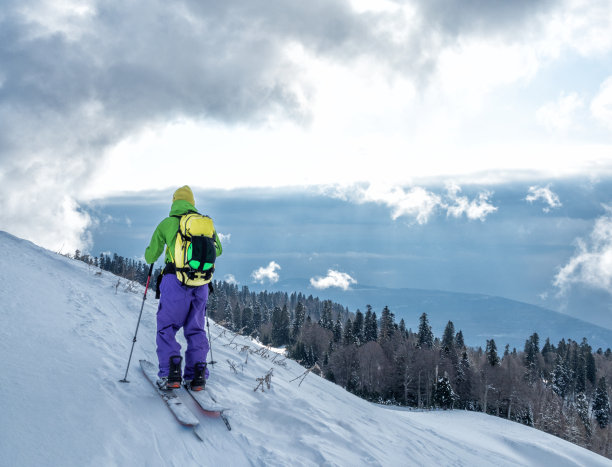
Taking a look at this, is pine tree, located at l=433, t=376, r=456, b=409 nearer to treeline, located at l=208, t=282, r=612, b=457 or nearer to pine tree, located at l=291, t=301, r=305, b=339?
treeline, located at l=208, t=282, r=612, b=457

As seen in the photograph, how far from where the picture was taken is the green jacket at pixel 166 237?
6.23 m

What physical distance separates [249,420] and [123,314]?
5.79m

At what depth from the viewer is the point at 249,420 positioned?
574 centimetres

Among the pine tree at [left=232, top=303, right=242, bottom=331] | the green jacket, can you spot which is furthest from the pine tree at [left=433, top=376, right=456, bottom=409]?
the pine tree at [left=232, top=303, right=242, bottom=331]

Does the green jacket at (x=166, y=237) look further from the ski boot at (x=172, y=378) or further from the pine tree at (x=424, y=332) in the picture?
the pine tree at (x=424, y=332)

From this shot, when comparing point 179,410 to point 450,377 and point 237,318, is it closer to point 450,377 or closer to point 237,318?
point 450,377

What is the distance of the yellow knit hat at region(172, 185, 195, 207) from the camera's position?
6.80m

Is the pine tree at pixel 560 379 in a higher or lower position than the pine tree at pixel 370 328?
lower

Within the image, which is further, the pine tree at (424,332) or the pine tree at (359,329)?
the pine tree at (359,329)

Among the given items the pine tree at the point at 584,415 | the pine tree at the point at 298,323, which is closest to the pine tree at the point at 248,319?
the pine tree at the point at 298,323

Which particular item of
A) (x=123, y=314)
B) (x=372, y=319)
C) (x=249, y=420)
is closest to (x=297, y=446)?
(x=249, y=420)

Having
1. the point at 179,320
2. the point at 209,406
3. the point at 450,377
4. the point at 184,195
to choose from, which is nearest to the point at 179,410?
the point at 209,406

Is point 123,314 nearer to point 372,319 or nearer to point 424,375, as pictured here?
point 424,375

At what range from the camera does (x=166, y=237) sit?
6.27 meters
